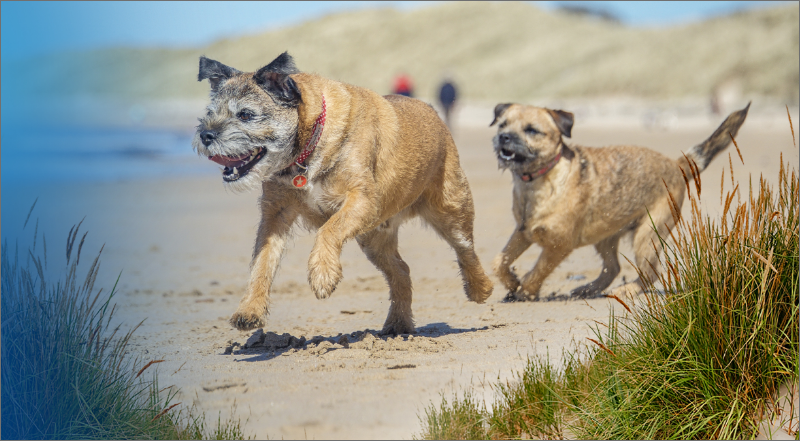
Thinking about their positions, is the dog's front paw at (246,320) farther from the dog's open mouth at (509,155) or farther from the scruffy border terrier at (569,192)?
the dog's open mouth at (509,155)

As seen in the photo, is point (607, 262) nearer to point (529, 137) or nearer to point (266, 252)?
point (529, 137)

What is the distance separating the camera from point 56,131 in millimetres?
40531

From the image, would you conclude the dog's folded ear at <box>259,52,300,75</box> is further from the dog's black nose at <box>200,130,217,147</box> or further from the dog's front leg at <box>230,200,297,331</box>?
the dog's front leg at <box>230,200,297,331</box>

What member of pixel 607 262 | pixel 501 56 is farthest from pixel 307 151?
pixel 501 56

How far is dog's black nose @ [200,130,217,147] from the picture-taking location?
5.05m

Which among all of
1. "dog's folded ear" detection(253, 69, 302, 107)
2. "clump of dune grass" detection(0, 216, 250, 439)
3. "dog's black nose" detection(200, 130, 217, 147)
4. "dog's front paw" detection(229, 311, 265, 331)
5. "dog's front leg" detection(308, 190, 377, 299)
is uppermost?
"dog's folded ear" detection(253, 69, 302, 107)

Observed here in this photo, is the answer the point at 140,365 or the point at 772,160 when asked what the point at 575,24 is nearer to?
the point at 772,160

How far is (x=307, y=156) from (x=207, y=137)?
0.67m

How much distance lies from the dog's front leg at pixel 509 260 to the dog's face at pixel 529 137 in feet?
2.18

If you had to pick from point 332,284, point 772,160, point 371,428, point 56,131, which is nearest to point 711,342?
point 371,428

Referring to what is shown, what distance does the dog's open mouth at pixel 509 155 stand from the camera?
7387mm

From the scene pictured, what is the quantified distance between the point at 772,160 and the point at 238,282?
38.3 ft

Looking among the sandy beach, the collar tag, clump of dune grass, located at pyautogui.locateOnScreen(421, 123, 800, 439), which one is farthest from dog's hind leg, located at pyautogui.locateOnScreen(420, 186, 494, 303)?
clump of dune grass, located at pyautogui.locateOnScreen(421, 123, 800, 439)

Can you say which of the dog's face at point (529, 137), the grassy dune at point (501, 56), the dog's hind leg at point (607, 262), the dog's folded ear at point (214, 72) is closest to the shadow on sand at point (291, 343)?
the dog's folded ear at point (214, 72)
